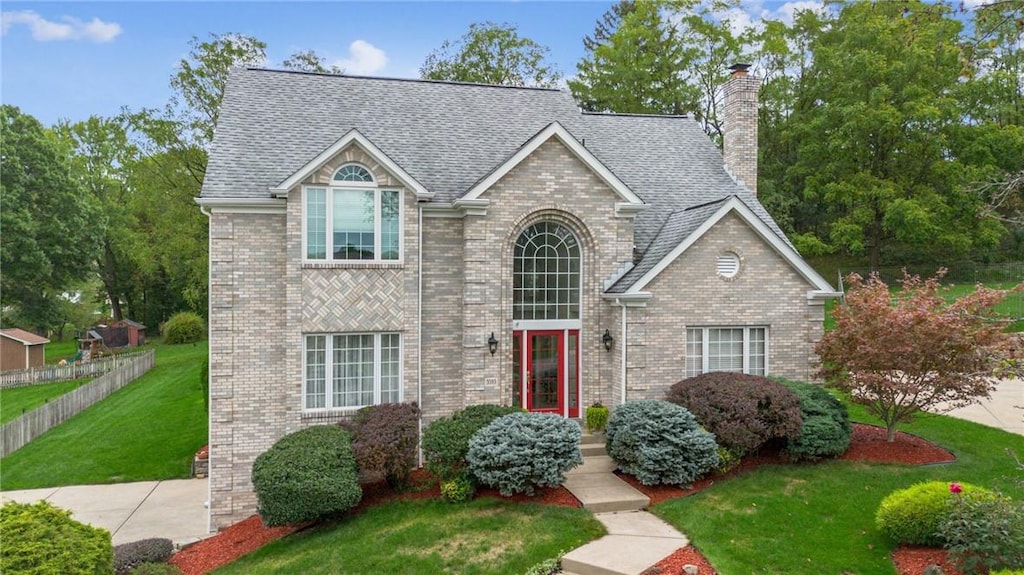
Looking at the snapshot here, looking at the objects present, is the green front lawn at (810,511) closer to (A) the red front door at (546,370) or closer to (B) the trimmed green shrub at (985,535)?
(B) the trimmed green shrub at (985,535)

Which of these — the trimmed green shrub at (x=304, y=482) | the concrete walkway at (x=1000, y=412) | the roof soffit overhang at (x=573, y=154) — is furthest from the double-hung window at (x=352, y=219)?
the concrete walkway at (x=1000, y=412)

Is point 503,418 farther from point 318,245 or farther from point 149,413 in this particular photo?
point 149,413

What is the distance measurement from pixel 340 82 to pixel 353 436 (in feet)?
30.5

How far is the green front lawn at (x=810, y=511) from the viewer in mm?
8555

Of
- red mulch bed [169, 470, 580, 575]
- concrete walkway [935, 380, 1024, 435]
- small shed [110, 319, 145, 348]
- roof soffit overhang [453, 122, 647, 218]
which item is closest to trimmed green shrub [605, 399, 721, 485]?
red mulch bed [169, 470, 580, 575]

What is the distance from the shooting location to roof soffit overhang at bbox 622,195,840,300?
13180mm

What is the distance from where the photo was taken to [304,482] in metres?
10.2

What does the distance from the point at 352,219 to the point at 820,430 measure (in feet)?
33.2

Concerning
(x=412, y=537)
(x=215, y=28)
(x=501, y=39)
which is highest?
(x=501, y=39)

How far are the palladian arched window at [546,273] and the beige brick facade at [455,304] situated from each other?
10.5 inches

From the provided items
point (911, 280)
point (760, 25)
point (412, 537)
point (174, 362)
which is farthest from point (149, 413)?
point (760, 25)

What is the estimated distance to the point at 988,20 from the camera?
699 cm

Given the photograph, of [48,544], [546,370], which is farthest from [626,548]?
[48,544]

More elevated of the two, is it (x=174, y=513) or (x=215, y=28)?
(x=215, y=28)
